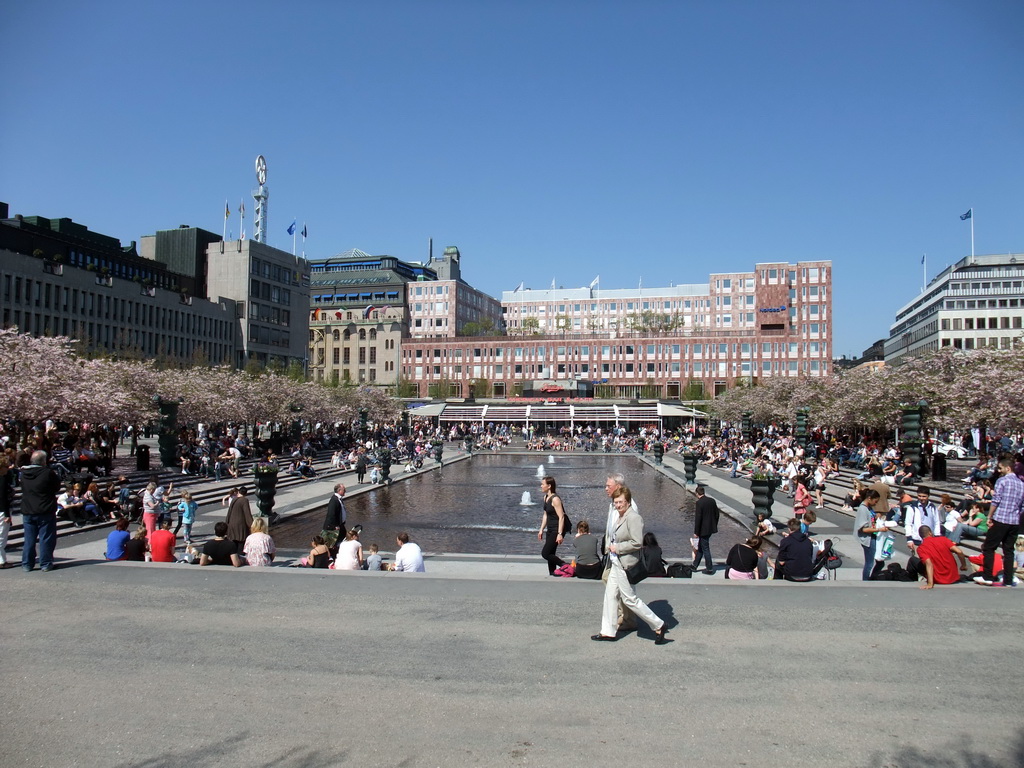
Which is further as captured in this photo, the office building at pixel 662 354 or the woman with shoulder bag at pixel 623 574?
the office building at pixel 662 354

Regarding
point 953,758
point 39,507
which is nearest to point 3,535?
point 39,507

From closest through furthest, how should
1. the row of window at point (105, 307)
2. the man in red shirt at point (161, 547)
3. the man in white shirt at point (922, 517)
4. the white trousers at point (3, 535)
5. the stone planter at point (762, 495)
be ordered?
the white trousers at point (3, 535), the man in red shirt at point (161, 547), the man in white shirt at point (922, 517), the stone planter at point (762, 495), the row of window at point (105, 307)

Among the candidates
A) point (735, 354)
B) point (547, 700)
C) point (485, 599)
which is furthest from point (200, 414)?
point (735, 354)

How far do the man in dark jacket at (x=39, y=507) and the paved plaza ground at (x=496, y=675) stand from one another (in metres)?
0.50

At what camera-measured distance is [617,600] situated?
7.61 m

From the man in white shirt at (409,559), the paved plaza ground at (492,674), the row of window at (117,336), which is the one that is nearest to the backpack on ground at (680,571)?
the paved plaza ground at (492,674)

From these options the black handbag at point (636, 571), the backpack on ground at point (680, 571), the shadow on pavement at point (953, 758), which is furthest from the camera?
A: the backpack on ground at point (680, 571)

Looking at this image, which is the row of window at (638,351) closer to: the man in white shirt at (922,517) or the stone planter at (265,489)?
the stone planter at (265,489)

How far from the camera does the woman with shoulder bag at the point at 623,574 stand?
7.44 m

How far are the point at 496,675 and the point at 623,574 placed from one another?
1667 millimetres

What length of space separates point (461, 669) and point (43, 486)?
6.65m

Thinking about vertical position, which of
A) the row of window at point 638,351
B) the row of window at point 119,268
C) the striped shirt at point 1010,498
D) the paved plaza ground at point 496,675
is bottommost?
the paved plaza ground at point 496,675

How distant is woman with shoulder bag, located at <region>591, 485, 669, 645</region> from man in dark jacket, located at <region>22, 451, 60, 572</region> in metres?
7.52

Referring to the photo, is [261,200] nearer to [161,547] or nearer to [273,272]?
[273,272]
